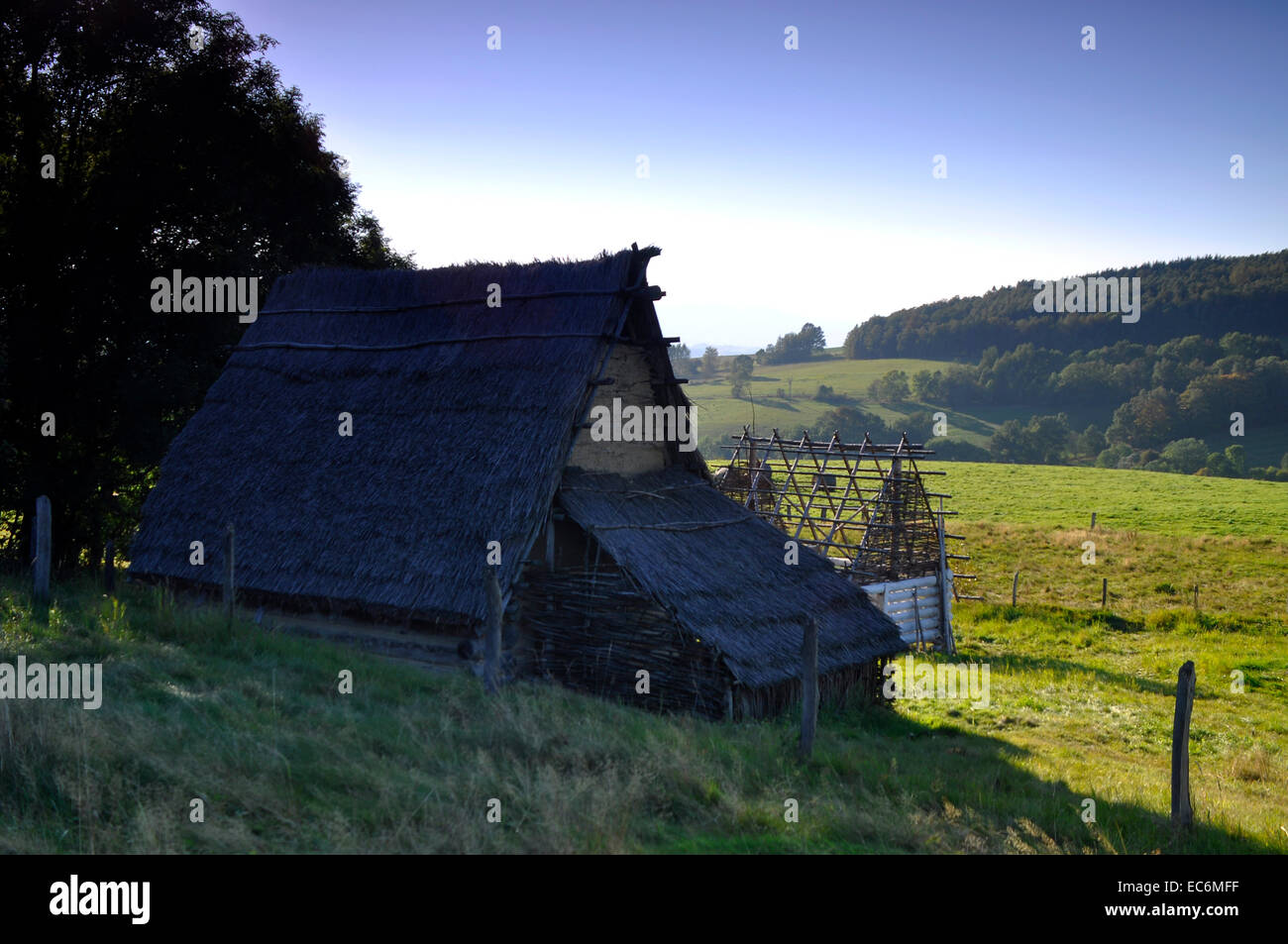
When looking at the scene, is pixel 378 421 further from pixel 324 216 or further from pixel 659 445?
pixel 324 216

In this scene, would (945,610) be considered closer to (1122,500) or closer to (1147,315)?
(1122,500)

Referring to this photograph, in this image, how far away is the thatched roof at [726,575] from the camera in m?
11.6

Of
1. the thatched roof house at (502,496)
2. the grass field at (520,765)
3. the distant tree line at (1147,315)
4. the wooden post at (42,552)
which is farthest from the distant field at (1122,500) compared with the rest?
the distant tree line at (1147,315)

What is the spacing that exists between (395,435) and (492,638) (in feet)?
16.9

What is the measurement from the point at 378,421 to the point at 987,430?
71861 millimetres

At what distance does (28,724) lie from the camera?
6.55 meters

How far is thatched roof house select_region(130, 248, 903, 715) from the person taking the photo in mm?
11750

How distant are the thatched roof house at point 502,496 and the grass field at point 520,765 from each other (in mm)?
1065

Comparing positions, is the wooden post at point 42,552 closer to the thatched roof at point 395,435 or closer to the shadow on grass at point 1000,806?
the thatched roof at point 395,435

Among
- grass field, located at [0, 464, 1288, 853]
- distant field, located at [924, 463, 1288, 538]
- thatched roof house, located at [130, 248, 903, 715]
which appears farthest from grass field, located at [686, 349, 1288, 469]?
grass field, located at [0, 464, 1288, 853]

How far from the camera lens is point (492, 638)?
1034 cm

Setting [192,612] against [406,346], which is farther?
[406,346]

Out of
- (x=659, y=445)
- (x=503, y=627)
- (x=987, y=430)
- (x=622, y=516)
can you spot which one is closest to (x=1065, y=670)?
(x=659, y=445)

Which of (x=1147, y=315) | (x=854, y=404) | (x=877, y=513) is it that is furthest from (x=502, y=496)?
(x=1147, y=315)
